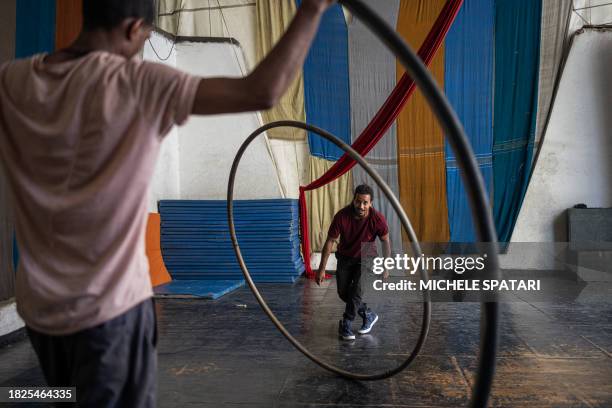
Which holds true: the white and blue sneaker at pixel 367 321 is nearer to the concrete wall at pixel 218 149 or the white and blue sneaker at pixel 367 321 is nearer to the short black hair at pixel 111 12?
the short black hair at pixel 111 12

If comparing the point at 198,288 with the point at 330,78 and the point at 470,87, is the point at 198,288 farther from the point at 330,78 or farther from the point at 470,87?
the point at 470,87

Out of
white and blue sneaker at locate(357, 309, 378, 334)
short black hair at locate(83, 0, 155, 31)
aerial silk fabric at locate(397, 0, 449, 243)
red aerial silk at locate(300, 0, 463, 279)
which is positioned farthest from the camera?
aerial silk fabric at locate(397, 0, 449, 243)

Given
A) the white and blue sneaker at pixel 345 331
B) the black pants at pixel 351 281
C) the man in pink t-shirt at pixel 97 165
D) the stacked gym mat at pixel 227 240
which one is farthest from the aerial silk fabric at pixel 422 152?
the man in pink t-shirt at pixel 97 165

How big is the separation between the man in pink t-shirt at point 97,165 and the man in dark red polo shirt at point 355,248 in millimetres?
3847

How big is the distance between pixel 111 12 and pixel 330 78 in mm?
8151

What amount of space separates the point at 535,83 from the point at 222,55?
20.4 feet

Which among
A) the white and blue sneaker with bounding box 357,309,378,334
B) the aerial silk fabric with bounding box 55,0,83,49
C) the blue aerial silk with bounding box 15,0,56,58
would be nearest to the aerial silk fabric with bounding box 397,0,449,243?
the white and blue sneaker with bounding box 357,309,378,334

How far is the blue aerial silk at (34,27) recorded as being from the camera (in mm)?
4738

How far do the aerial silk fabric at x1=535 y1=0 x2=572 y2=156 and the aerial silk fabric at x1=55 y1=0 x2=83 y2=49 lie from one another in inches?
313

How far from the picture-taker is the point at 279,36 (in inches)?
372

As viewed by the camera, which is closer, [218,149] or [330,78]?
[330,78]

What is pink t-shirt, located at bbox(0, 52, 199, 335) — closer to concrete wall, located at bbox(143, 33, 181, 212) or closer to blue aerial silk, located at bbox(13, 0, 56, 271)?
blue aerial silk, located at bbox(13, 0, 56, 271)

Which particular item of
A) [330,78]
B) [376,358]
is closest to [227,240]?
[330,78]

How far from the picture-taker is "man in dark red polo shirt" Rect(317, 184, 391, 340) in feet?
16.3
